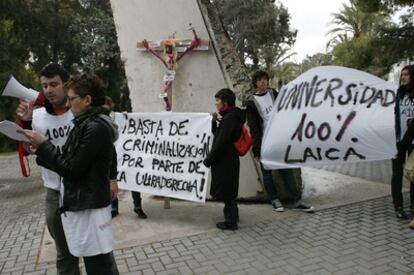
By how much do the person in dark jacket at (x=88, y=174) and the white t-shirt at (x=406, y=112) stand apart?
3.39 metres

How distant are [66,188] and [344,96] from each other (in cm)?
275

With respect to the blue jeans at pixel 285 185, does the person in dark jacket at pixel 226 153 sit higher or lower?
higher

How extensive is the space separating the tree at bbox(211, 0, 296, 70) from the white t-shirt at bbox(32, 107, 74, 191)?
23.6 meters

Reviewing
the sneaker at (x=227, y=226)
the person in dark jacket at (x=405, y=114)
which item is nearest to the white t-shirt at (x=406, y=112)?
the person in dark jacket at (x=405, y=114)

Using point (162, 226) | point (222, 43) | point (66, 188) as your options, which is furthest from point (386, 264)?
point (222, 43)

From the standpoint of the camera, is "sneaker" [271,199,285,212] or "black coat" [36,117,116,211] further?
"sneaker" [271,199,285,212]


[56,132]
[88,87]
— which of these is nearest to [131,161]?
[56,132]

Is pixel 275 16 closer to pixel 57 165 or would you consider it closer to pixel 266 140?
pixel 266 140

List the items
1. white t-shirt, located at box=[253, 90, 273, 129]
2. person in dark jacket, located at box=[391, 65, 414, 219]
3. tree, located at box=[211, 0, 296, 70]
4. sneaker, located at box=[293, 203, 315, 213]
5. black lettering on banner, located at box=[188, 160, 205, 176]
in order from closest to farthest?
person in dark jacket, located at box=[391, 65, 414, 219] → black lettering on banner, located at box=[188, 160, 205, 176] → white t-shirt, located at box=[253, 90, 273, 129] → sneaker, located at box=[293, 203, 315, 213] → tree, located at box=[211, 0, 296, 70]

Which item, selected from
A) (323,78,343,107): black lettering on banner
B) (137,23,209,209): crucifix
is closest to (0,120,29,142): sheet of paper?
(323,78,343,107): black lettering on banner

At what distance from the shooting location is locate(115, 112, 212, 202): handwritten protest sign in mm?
5441

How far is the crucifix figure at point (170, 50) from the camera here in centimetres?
627

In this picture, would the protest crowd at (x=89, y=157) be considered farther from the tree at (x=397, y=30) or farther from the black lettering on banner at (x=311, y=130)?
the tree at (x=397, y=30)

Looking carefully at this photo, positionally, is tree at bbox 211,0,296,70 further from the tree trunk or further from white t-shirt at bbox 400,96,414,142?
white t-shirt at bbox 400,96,414,142
